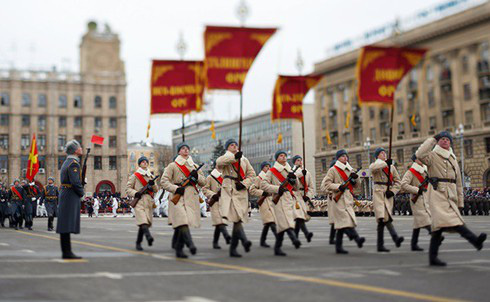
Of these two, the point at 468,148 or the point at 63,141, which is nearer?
the point at 468,148

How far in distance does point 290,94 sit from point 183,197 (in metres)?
8.82

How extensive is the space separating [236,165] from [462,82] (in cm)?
5130

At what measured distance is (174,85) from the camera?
51.5ft

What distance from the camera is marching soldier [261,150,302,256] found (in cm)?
1121

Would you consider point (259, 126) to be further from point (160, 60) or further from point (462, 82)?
point (160, 60)

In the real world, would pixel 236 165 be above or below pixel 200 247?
above

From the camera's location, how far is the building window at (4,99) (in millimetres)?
78938

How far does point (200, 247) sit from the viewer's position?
13258 mm

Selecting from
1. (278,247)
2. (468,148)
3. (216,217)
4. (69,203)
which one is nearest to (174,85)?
(216,217)

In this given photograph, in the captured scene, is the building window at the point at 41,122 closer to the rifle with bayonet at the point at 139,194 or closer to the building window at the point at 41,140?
the building window at the point at 41,140

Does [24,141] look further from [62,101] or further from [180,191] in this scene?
[180,191]

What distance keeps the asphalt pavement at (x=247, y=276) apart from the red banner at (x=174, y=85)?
15.9ft

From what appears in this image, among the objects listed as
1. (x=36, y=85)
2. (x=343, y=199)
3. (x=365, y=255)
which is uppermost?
(x=36, y=85)

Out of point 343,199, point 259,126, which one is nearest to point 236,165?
point 343,199
